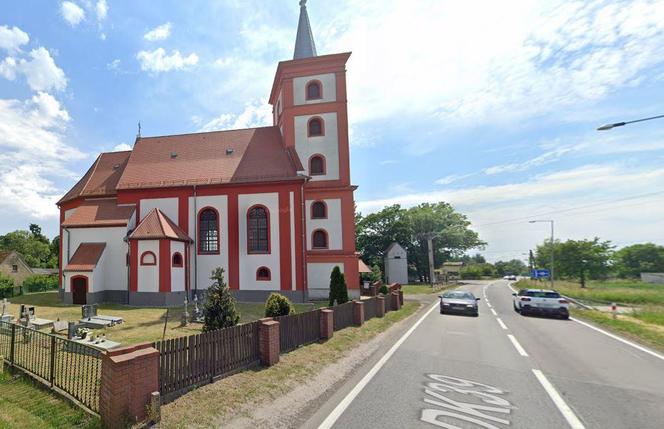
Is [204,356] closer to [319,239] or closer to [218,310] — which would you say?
[218,310]

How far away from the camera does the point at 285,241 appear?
2239 centimetres

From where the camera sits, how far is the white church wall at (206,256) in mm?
22719

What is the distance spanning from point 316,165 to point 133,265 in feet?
46.4

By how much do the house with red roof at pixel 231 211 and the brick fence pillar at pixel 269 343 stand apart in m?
13.9

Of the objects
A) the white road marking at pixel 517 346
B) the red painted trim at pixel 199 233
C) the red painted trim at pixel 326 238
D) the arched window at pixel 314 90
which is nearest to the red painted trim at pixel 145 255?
the red painted trim at pixel 199 233

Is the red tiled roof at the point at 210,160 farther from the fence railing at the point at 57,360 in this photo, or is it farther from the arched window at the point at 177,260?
the fence railing at the point at 57,360

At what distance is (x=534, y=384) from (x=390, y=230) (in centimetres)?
5548

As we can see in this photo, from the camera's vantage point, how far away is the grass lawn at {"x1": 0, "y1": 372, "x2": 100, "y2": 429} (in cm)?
514

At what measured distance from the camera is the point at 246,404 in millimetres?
5883

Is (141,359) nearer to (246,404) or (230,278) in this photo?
(246,404)

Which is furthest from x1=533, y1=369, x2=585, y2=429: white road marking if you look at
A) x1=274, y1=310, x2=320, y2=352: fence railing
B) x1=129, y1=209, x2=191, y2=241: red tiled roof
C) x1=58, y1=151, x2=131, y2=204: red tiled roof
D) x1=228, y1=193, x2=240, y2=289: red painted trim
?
x1=58, y1=151, x2=131, y2=204: red tiled roof

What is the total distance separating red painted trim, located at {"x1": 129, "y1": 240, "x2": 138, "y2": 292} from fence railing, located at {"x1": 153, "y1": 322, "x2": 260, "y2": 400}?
52.8ft

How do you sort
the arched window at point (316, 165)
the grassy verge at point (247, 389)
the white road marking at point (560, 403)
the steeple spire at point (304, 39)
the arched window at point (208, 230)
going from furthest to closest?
the steeple spire at point (304, 39), the arched window at point (316, 165), the arched window at point (208, 230), the grassy verge at point (247, 389), the white road marking at point (560, 403)

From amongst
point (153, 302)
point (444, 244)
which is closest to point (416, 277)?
point (444, 244)
